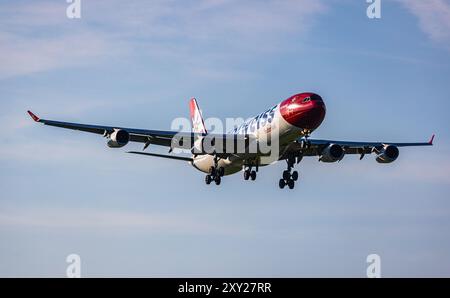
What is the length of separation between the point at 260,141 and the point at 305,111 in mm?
5953

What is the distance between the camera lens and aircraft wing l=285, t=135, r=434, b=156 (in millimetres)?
72188

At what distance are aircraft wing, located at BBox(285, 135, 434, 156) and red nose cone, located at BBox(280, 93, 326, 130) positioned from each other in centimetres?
464

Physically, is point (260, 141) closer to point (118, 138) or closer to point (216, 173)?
point (216, 173)

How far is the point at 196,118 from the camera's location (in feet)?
303

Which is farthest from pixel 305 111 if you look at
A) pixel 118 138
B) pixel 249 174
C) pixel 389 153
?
pixel 389 153

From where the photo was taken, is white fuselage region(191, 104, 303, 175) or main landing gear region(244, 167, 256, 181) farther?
main landing gear region(244, 167, 256, 181)

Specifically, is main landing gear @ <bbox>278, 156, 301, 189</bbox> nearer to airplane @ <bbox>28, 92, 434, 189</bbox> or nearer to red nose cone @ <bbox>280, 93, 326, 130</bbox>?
airplane @ <bbox>28, 92, 434, 189</bbox>

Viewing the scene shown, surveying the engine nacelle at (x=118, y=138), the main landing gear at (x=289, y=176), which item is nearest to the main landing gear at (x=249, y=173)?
the main landing gear at (x=289, y=176)

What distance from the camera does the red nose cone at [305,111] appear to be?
64562 millimetres

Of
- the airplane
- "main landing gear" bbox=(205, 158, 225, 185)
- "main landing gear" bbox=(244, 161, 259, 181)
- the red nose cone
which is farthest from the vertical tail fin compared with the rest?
the red nose cone
